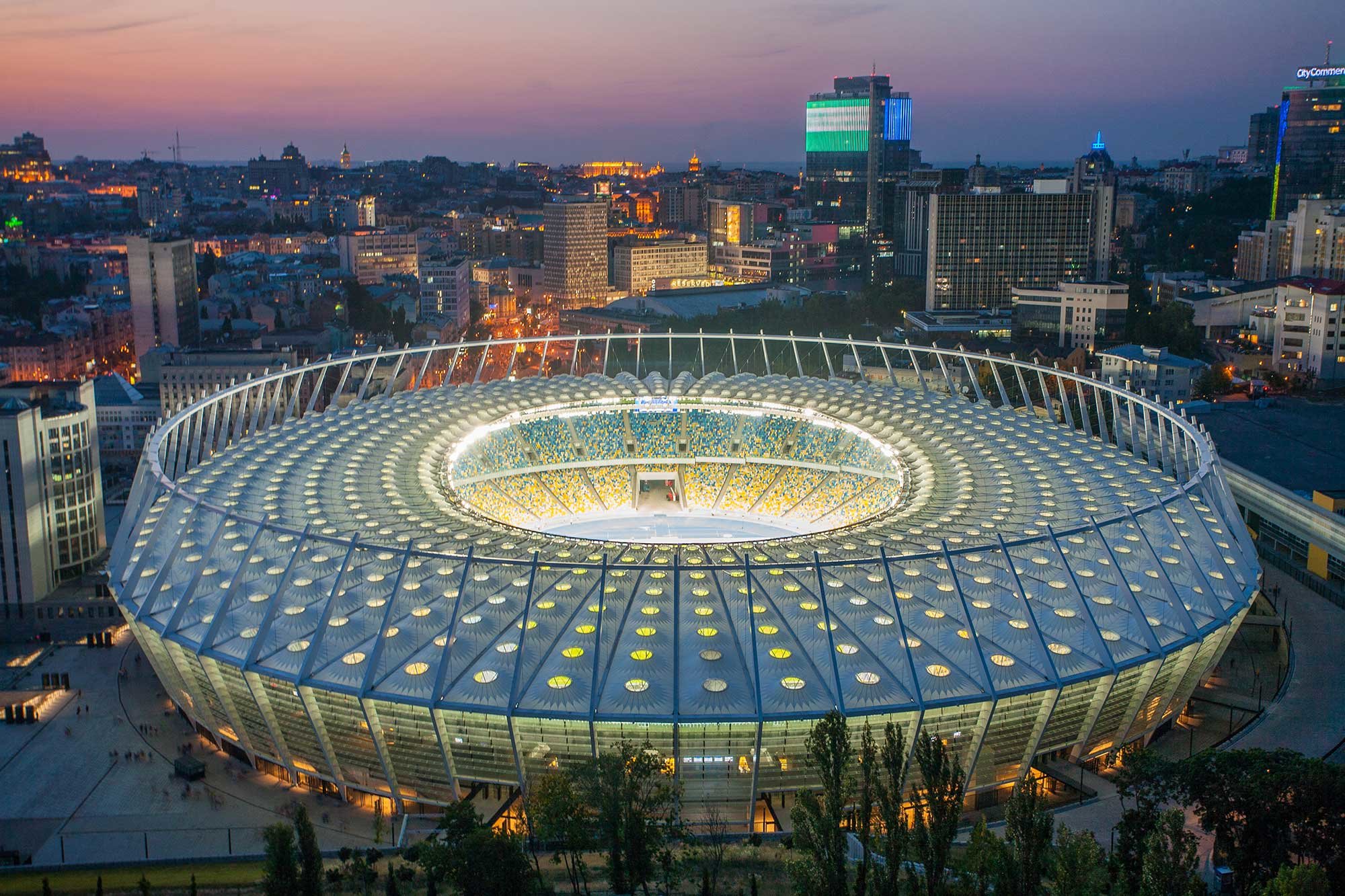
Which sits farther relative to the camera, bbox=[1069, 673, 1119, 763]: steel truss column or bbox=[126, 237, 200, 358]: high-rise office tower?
bbox=[126, 237, 200, 358]: high-rise office tower

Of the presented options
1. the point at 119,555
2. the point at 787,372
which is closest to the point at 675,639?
the point at 119,555

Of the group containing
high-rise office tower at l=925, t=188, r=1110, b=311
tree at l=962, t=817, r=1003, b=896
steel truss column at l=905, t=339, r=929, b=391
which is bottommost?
tree at l=962, t=817, r=1003, b=896

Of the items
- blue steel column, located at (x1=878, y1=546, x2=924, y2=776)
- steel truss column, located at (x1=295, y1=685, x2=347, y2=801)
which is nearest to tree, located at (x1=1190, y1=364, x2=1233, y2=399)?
blue steel column, located at (x1=878, y1=546, x2=924, y2=776)

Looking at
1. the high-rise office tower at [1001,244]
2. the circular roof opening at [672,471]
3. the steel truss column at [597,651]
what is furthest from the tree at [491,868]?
the high-rise office tower at [1001,244]

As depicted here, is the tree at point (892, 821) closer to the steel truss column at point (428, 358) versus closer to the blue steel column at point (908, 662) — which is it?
the blue steel column at point (908, 662)

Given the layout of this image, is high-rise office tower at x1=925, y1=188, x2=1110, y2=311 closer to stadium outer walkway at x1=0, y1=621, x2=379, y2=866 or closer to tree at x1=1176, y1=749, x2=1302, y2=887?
stadium outer walkway at x1=0, y1=621, x2=379, y2=866

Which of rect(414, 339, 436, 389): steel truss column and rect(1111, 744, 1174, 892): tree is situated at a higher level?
rect(414, 339, 436, 389): steel truss column
